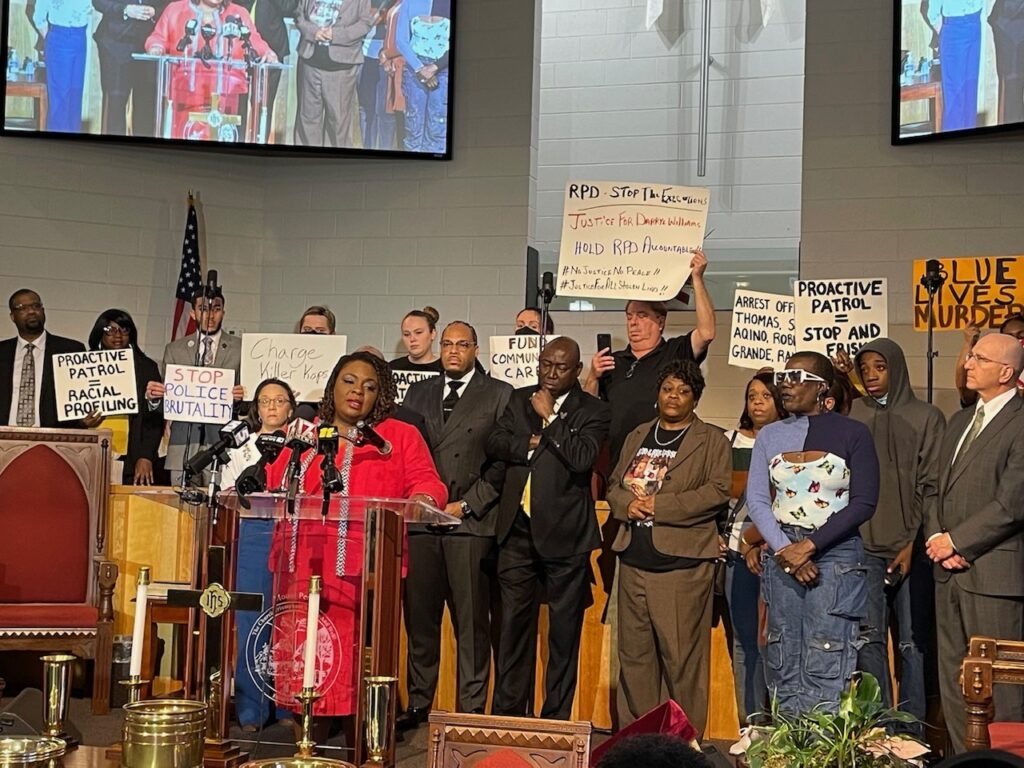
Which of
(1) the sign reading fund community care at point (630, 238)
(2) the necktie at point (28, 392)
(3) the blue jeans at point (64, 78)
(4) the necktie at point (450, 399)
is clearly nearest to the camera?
(4) the necktie at point (450, 399)

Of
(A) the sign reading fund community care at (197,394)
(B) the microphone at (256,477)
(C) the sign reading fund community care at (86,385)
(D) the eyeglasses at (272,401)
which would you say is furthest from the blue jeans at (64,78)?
(B) the microphone at (256,477)

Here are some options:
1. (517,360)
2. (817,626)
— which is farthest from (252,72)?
(817,626)

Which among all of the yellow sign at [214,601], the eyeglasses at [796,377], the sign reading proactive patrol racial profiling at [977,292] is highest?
the sign reading proactive patrol racial profiling at [977,292]

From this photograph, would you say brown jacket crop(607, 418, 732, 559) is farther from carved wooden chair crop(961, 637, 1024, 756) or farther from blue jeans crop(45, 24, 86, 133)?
blue jeans crop(45, 24, 86, 133)

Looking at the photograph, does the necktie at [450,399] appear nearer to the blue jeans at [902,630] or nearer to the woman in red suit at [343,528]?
the woman in red suit at [343,528]

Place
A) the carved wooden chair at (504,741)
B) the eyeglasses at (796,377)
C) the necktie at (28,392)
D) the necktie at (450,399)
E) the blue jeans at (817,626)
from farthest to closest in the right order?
the necktie at (28,392) < the necktie at (450,399) < the eyeglasses at (796,377) < the blue jeans at (817,626) < the carved wooden chair at (504,741)

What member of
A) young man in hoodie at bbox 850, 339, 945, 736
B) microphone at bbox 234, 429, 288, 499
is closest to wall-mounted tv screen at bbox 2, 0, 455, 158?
young man in hoodie at bbox 850, 339, 945, 736

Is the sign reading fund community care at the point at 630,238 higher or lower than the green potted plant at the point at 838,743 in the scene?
higher

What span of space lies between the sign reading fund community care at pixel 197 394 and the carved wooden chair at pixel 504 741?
3.97 metres

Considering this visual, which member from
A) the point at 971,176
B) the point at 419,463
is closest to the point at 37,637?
the point at 419,463

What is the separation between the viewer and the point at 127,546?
6.18 metres

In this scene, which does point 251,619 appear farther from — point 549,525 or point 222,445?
point 549,525

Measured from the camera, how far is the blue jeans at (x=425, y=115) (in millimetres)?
8961

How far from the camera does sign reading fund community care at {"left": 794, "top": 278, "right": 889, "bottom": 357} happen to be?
19.7 feet
